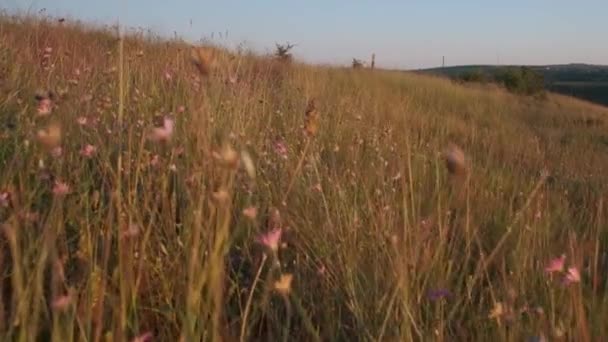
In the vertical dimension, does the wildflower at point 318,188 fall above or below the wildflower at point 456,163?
below

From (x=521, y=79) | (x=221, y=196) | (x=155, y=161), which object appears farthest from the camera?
(x=521, y=79)

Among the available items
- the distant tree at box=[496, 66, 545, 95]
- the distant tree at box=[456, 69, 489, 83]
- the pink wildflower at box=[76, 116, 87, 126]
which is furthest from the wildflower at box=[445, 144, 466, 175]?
the distant tree at box=[456, 69, 489, 83]

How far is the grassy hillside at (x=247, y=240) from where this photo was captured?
1.25 meters

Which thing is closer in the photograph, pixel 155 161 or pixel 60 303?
pixel 60 303

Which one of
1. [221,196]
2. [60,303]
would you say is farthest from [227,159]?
[60,303]

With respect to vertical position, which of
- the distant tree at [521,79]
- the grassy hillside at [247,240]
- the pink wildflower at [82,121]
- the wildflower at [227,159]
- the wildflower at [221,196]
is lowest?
the grassy hillside at [247,240]

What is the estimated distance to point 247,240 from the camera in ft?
6.20

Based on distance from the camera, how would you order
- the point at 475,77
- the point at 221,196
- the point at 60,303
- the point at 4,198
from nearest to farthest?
1. the point at 60,303
2. the point at 221,196
3. the point at 4,198
4. the point at 475,77

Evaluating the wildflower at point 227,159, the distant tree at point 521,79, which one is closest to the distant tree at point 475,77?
the distant tree at point 521,79

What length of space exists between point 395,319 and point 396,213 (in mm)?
638

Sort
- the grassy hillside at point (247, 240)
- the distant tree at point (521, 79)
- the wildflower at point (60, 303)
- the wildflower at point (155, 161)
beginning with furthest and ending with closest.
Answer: the distant tree at point (521, 79) → the wildflower at point (155, 161) → the grassy hillside at point (247, 240) → the wildflower at point (60, 303)

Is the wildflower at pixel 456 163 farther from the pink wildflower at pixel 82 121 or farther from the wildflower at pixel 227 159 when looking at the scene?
the pink wildflower at pixel 82 121

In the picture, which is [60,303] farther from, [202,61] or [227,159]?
[202,61]

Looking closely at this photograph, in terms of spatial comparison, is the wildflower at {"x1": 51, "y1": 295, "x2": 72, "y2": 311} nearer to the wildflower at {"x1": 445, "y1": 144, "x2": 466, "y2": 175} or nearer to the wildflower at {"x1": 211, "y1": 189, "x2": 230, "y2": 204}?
the wildflower at {"x1": 211, "y1": 189, "x2": 230, "y2": 204}
